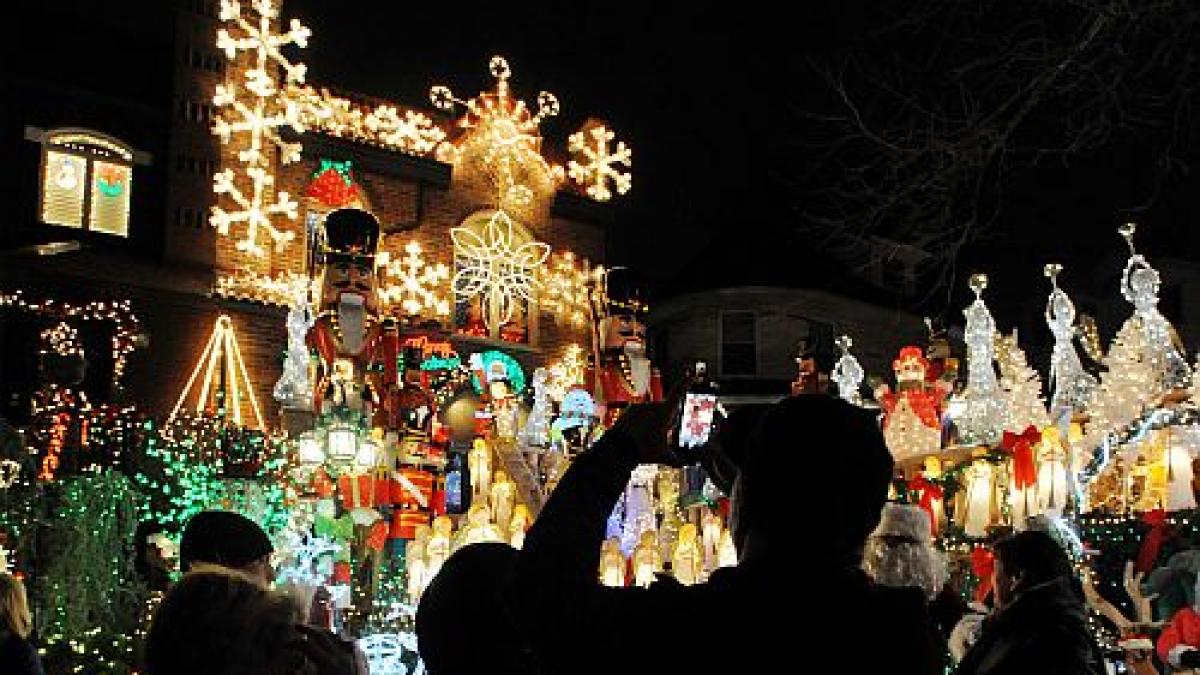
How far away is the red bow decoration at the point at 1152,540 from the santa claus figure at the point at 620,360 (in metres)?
7.17

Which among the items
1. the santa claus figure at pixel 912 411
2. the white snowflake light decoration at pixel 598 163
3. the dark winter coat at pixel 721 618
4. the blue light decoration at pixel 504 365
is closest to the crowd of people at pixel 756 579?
the dark winter coat at pixel 721 618

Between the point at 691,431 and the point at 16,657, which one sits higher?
the point at 691,431

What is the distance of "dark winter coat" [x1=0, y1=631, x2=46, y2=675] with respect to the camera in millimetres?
5129

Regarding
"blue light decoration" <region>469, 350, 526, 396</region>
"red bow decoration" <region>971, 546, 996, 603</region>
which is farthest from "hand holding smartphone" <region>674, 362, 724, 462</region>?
"blue light decoration" <region>469, 350, 526, 396</region>

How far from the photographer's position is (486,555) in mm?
2998

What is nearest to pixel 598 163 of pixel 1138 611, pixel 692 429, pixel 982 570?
pixel 982 570

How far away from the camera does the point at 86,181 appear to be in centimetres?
1756

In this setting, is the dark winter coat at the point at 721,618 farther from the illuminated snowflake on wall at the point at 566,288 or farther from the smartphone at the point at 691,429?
the illuminated snowflake on wall at the point at 566,288

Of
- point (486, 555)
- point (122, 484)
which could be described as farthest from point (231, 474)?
point (486, 555)

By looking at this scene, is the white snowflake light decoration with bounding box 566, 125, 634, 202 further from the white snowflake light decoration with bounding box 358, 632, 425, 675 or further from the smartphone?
the smartphone

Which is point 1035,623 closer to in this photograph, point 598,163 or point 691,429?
point 691,429

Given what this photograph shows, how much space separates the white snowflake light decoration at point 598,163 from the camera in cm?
2400

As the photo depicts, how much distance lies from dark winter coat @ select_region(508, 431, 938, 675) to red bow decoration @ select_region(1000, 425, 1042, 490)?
39.2ft

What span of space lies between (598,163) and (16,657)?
776 inches
